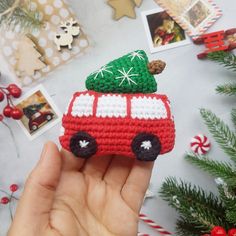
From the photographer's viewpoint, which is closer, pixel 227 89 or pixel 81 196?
pixel 81 196

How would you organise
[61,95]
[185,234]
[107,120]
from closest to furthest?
1. [107,120]
2. [185,234]
3. [61,95]

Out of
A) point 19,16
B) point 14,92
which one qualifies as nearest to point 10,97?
point 14,92

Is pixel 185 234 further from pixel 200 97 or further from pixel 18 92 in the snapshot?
pixel 18 92

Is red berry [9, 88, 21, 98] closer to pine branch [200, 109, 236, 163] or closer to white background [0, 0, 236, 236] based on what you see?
white background [0, 0, 236, 236]

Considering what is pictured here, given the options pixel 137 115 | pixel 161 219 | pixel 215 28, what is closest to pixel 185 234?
pixel 161 219

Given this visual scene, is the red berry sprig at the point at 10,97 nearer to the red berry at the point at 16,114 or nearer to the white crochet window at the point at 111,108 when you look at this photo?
the red berry at the point at 16,114

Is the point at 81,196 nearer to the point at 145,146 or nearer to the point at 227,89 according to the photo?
the point at 145,146

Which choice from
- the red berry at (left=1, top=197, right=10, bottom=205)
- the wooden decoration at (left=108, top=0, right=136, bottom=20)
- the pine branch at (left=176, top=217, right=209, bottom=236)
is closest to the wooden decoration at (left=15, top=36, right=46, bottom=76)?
the wooden decoration at (left=108, top=0, right=136, bottom=20)

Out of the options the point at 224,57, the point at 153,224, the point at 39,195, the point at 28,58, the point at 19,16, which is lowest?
the point at 153,224
